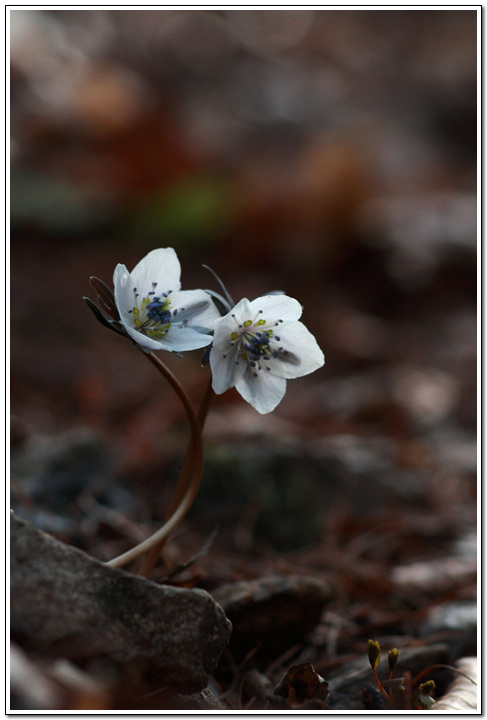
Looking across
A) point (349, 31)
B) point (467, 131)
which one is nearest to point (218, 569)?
point (467, 131)

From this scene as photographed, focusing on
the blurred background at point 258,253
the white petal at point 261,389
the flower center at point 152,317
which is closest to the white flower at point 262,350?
the white petal at point 261,389

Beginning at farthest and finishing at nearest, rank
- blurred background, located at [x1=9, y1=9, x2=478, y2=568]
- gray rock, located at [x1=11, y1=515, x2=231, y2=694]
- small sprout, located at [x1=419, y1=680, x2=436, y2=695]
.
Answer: blurred background, located at [x1=9, y1=9, x2=478, y2=568], small sprout, located at [x1=419, y1=680, x2=436, y2=695], gray rock, located at [x1=11, y1=515, x2=231, y2=694]

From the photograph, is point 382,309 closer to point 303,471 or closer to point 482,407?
point 303,471

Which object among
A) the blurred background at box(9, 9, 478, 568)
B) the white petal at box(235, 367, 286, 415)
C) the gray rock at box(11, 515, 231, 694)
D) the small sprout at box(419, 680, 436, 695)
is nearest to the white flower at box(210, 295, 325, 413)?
the white petal at box(235, 367, 286, 415)

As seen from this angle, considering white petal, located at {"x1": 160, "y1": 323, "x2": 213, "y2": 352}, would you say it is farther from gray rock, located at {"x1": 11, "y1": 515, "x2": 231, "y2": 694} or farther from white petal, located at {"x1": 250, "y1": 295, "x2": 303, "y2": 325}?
gray rock, located at {"x1": 11, "y1": 515, "x2": 231, "y2": 694}

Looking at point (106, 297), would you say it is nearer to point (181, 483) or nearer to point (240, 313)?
point (240, 313)

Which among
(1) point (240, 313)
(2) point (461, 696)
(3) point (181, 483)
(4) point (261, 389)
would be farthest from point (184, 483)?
(2) point (461, 696)
